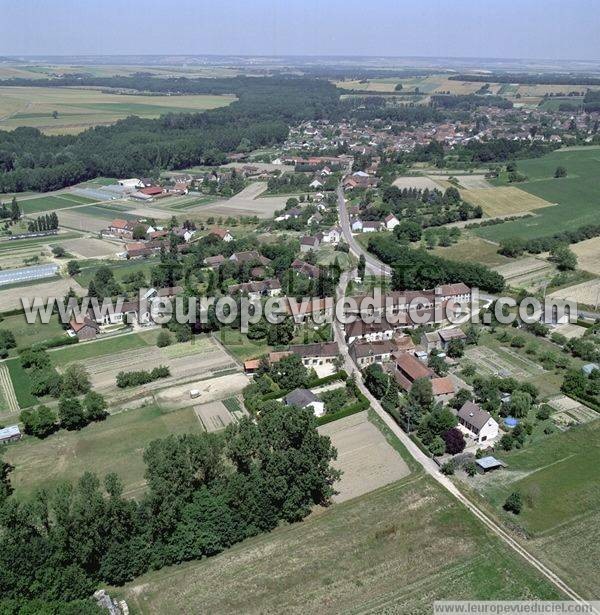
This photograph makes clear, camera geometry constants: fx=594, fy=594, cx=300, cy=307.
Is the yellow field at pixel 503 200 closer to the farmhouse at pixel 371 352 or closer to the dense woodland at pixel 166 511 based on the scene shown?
the farmhouse at pixel 371 352

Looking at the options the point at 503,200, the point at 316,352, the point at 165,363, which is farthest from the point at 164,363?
the point at 503,200

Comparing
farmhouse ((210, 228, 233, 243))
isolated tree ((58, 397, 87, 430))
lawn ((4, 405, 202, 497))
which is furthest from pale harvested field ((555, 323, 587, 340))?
farmhouse ((210, 228, 233, 243))

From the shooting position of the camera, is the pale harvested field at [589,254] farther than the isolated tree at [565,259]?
Yes

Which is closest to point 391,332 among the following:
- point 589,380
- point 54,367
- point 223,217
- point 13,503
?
point 589,380

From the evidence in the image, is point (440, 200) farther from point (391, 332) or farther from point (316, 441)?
point (316, 441)

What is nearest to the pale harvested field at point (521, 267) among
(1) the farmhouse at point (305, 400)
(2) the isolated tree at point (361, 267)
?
(2) the isolated tree at point (361, 267)

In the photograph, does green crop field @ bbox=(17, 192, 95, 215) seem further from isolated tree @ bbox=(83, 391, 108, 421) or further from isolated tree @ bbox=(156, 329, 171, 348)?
isolated tree @ bbox=(83, 391, 108, 421)

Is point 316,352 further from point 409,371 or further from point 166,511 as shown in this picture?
point 166,511
